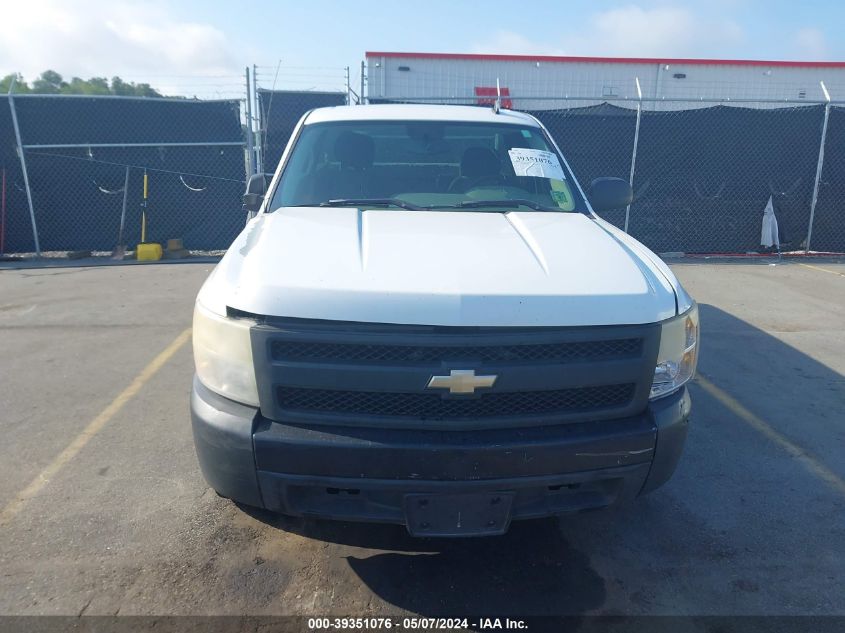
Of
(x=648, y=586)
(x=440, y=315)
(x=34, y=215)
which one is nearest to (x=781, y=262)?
(x=648, y=586)

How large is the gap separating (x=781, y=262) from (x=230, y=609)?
1048 centimetres

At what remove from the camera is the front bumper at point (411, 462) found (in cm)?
230

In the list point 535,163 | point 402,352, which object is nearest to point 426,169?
point 535,163

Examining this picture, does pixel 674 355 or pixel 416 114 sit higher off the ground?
pixel 416 114

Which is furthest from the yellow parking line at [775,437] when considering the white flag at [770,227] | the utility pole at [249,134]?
the utility pole at [249,134]

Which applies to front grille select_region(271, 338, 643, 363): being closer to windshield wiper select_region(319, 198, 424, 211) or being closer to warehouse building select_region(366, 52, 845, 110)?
windshield wiper select_region(319, 198, 424, 211)

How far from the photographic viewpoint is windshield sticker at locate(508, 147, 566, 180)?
12.9ft

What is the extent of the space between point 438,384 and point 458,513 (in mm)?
499

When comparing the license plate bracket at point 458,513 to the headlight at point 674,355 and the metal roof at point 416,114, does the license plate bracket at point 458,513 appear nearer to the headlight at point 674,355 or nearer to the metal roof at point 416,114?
the headlight at point 674,355

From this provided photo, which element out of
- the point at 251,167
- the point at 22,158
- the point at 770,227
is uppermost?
the point at 22,158

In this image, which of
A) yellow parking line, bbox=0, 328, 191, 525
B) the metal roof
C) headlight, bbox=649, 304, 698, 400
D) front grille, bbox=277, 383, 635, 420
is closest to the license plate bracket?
front grille, bbox=277, 383, 635, 420

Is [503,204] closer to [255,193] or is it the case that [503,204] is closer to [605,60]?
[255,193]

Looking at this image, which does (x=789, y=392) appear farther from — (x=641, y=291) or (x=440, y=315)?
(x=440, y=315)

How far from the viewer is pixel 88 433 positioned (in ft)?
13.2
